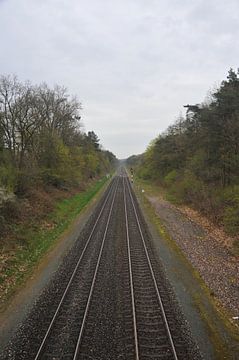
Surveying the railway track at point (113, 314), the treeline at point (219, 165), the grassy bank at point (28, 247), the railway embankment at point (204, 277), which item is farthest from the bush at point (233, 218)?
the grassy bank at point (28, 247)

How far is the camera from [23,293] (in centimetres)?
1166

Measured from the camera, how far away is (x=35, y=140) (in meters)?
34.7

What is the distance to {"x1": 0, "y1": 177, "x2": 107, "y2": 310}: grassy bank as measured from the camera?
499 inches

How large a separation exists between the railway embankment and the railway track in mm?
765

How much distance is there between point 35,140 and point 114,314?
2802 centimetres

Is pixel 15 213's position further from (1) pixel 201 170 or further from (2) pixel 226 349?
(1) pixel 201 170

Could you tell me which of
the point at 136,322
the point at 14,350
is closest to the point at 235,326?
the point at 136,322

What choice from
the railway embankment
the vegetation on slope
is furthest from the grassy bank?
the railway embankment

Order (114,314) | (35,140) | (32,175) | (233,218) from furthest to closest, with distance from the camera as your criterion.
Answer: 1. (35,140)
2. (32,175)
3. (233,218)
4. (114,314)

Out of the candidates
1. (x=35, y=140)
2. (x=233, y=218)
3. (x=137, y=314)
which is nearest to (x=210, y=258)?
(x=233, y=218)

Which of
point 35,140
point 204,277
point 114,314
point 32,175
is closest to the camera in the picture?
point 114,314

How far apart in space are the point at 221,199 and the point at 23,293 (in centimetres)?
1717

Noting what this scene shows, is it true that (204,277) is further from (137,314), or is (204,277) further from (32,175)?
(32,175)

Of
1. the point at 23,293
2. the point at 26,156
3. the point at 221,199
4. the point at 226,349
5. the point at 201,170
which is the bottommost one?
the point at 226,349
